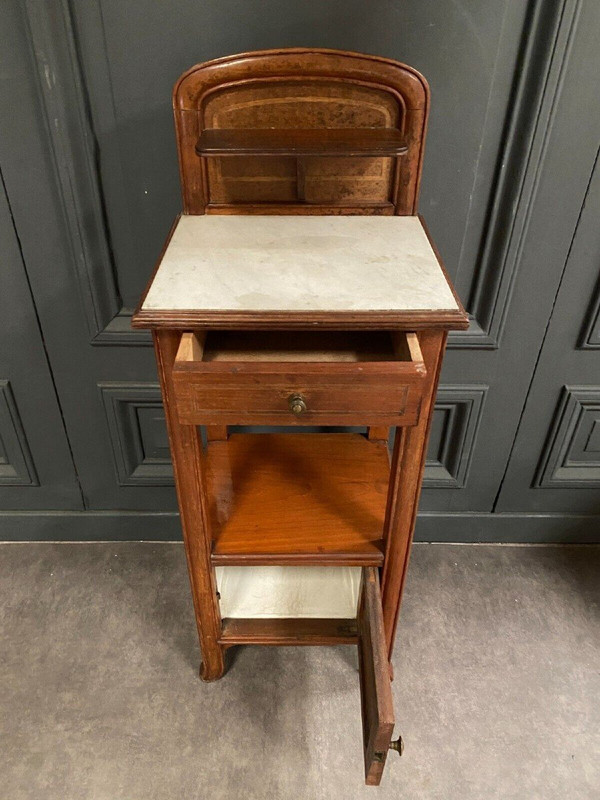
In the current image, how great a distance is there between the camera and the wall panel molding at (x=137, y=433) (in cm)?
148

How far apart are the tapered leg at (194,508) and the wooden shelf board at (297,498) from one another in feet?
0.17

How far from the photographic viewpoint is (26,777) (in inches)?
49.4

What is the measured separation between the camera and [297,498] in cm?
129

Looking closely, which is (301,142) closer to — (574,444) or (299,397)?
(299,397)

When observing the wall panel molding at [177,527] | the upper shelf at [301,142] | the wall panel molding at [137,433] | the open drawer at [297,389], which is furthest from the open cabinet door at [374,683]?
the upper shelf at [301,142]

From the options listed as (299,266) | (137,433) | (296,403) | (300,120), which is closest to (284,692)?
(137,433)

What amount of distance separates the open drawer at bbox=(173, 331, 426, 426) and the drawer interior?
3cm

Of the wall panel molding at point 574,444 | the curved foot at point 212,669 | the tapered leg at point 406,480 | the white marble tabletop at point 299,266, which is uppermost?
the white marble tabletop at point 299,266

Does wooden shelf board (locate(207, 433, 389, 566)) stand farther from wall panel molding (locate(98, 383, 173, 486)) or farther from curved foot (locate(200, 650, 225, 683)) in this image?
curved foot (locate(200, 650, 225, 683))

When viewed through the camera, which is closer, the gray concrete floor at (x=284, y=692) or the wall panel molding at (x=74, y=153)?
the wall panel molding at (x=74, y=153)

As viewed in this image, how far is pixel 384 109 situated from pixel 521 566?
1259 millimetres

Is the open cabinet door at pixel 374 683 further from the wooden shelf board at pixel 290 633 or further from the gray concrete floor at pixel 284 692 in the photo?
the gray concrete floor at pixel 284 692

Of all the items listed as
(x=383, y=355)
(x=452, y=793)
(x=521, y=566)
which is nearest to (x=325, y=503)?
(x=383, y=355)

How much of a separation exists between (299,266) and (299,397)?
22cm
